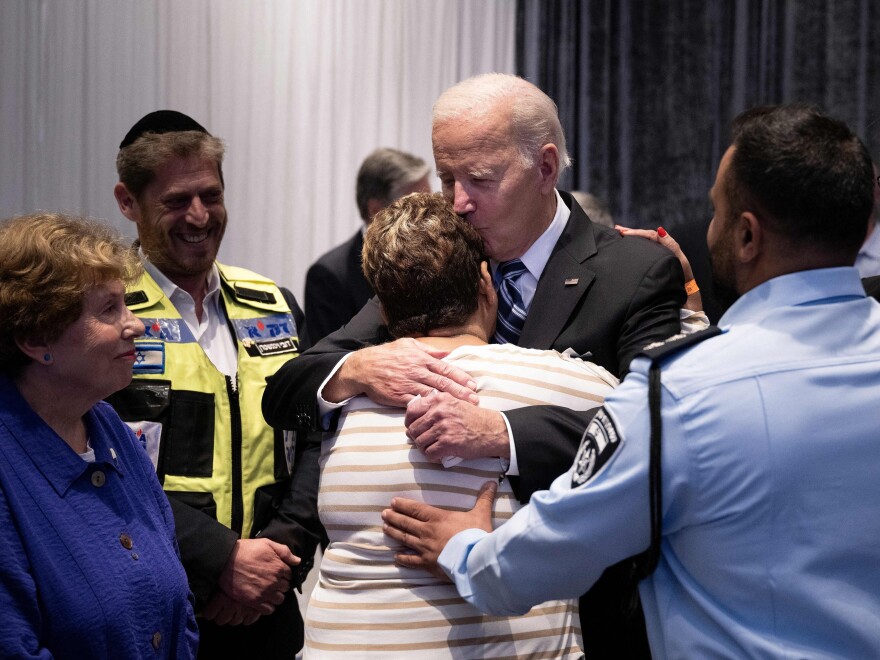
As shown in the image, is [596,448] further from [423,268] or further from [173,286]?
[173,286]

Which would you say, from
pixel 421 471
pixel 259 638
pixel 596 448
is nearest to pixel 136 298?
pixel 259 638

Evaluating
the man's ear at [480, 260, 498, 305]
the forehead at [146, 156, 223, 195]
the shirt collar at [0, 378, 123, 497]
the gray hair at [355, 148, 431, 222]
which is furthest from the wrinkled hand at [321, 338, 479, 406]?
the gray hair at [355, 148, 431, 222]

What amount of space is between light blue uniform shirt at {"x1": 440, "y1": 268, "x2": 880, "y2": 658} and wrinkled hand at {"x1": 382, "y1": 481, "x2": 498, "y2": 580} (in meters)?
0.26

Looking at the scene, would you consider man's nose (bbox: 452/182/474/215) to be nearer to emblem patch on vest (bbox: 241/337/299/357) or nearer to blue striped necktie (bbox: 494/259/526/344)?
blue striped necktie (bbox: 494/259/526/344)

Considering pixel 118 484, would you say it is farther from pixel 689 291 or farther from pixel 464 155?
pixel 689 291

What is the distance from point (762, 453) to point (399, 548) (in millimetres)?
636

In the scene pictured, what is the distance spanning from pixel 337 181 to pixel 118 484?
371cm

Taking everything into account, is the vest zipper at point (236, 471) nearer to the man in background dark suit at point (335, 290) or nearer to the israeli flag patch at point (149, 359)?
the israeli flag patch at point (149, 359)

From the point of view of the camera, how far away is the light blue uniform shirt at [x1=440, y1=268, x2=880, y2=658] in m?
1.36

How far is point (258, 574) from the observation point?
2.44m

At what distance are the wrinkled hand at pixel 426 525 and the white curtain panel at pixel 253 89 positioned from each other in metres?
3.41

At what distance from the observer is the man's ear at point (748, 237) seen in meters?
1.44

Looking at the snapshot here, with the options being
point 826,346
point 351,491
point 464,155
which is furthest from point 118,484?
point 826,346

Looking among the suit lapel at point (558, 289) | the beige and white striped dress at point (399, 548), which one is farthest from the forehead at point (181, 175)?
the beige and white striped dress at point (399, 548)
